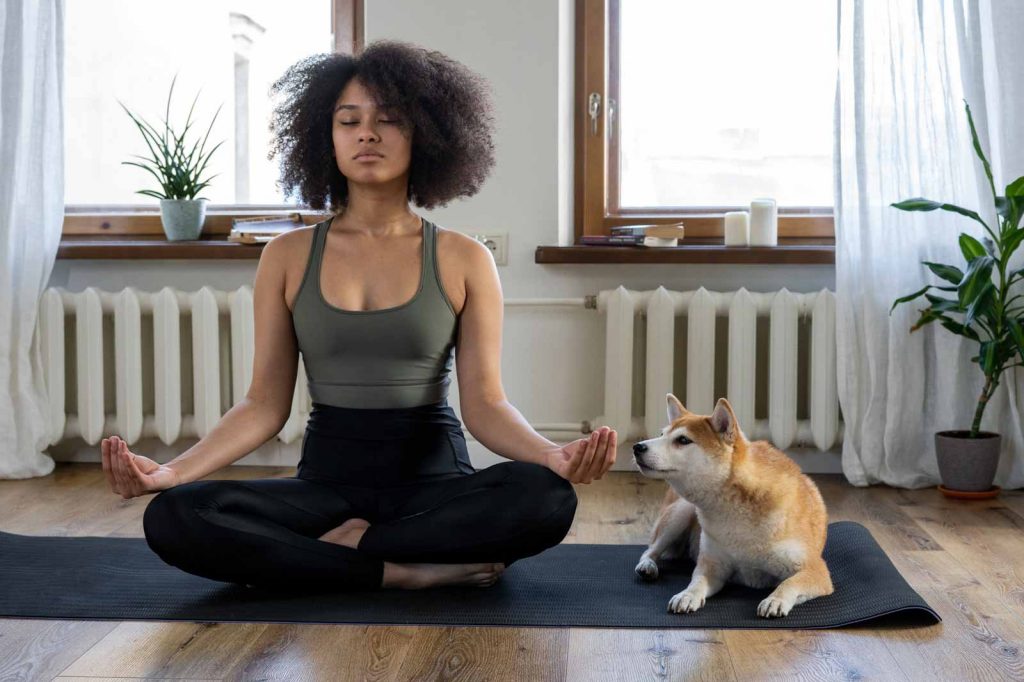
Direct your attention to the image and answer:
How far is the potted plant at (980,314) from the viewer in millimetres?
2912

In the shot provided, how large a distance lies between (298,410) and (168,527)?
1.53 meters

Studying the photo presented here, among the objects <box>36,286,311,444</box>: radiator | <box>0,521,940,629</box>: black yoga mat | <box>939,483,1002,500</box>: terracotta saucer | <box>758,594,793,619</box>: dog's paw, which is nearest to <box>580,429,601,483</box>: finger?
<box>0,521,940,629</box>: black yoga mat

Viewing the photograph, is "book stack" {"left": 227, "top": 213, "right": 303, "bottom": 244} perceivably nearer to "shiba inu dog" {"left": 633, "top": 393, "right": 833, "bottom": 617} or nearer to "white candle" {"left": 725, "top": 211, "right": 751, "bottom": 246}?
"white candle" {"left": 725, "top": 211, "right": 751, "bottom": 246}

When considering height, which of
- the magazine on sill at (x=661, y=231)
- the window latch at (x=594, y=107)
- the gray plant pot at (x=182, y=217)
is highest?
the window latch at (x=594, y=107)

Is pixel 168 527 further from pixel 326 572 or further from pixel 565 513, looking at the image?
pixel 565 513

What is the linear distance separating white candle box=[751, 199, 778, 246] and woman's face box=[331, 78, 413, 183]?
1.43 metres

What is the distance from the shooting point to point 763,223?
332 centimetres

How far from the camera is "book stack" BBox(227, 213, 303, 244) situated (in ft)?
11.2

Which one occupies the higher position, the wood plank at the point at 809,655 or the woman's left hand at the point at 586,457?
the woman's left hand at the point at 586,457

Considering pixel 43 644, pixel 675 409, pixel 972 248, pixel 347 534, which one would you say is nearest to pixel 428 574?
pixel 347 534

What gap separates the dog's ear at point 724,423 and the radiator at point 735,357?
1.30 m

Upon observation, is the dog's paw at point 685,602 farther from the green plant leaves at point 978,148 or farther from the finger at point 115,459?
the green plant leaves at point 978,148

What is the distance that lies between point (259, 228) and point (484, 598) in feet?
5.78

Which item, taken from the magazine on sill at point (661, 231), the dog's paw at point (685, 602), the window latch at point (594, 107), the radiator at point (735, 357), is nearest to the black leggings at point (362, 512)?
the dog's paw at point (685, 602)
